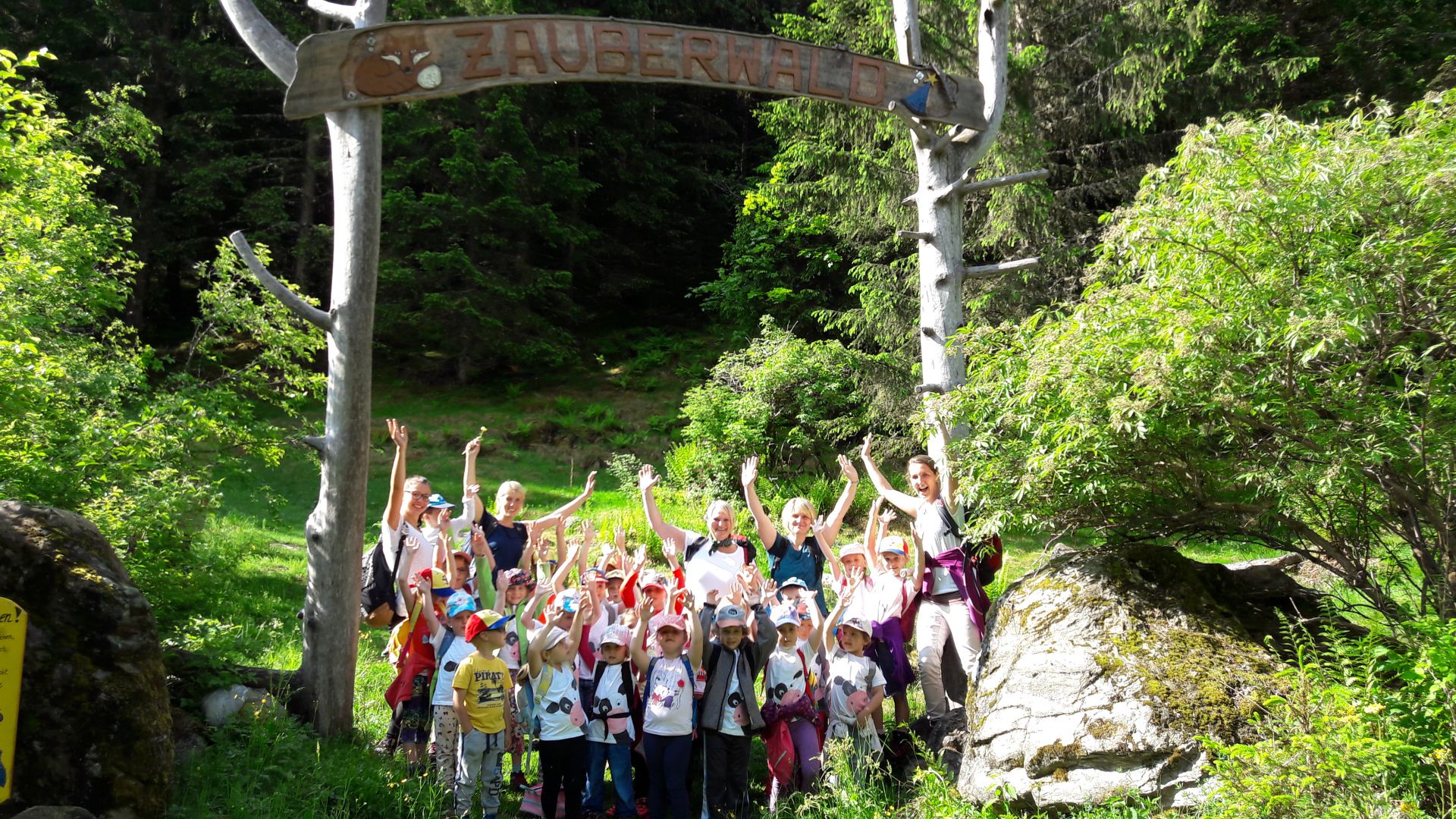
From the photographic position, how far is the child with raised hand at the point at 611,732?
18.2 ft

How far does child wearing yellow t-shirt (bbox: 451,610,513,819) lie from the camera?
5.30m

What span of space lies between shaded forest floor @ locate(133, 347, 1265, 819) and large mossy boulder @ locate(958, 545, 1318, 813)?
259mm

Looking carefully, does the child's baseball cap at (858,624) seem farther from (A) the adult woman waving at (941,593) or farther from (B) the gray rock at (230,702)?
(B) the gray rock at (230,702)

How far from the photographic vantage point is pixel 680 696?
5566mm

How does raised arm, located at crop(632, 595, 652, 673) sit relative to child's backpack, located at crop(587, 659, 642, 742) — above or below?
above

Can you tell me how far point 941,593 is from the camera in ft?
20.2

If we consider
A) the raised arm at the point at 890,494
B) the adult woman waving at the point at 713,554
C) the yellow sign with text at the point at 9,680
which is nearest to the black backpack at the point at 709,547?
the adult woman waving at the point at 713,554

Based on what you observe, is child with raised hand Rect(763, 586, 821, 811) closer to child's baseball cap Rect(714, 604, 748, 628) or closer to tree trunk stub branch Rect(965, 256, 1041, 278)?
child's baseball cap Rect(714, 604, 748, 628)

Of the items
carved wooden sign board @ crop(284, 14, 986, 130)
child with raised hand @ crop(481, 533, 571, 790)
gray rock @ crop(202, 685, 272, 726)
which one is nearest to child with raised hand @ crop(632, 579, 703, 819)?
child with raised hand @ crop(481, 533, 571, 790)

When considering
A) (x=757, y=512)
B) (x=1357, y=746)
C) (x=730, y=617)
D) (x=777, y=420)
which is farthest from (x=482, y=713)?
(x=777, y=420)

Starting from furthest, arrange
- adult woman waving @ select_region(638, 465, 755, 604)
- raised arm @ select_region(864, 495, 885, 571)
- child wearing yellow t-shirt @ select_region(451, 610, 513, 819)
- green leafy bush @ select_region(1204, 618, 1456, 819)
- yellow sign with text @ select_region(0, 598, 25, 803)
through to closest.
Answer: raised arm @ select_region(864, 495, 885, 571) → adult woman waving @ select_region(638, 465, 755, 604) → child wearing yellow t-shirt @ select_region(451, 610, 513, 819) → yellow sign with text @ select_region(0, 598, 25, 803) → green leafy bush @ select_region(1204, 618, 1456, 819)

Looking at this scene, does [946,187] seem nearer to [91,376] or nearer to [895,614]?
[895,614]

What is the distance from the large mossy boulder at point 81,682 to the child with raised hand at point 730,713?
108 inches

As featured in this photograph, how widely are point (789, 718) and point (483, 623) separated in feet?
6.04
